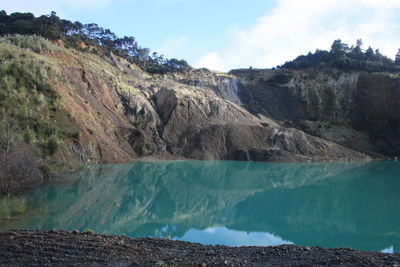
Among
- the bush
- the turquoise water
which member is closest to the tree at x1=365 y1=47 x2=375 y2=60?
the turquoise water

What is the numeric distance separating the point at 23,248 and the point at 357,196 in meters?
20.2

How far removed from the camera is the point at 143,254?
28.0ft

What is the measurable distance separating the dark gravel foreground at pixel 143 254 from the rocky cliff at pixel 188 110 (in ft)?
56.4

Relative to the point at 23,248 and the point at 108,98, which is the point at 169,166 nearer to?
the point at 108,98

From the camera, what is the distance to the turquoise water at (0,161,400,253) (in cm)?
1339

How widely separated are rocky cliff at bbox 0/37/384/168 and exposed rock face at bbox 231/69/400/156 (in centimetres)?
18

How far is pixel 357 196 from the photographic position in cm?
2309

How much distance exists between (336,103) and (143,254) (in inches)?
2482

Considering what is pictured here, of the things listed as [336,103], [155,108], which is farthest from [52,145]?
[336,103]

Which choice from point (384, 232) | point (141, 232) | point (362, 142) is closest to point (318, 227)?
point (384, 232)

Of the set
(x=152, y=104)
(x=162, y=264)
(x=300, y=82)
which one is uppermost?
(x=300, y=82)

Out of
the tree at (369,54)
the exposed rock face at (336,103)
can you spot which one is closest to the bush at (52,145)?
the exposed rock face at (336,103)

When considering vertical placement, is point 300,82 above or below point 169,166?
above

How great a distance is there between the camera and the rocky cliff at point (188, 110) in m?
34.6
